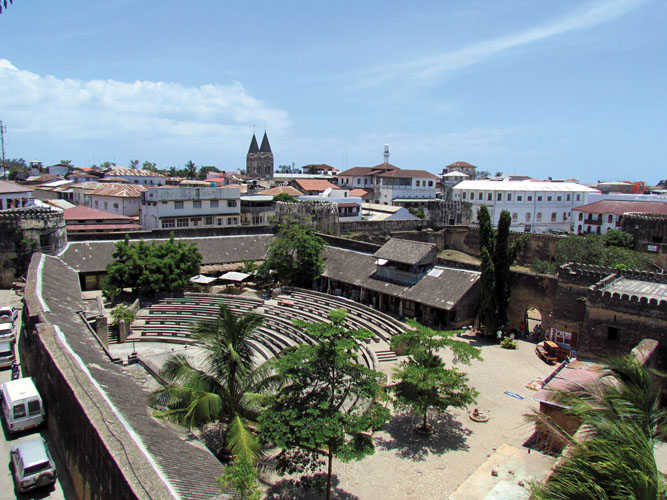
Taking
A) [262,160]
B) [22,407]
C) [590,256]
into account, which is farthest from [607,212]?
[262,160]

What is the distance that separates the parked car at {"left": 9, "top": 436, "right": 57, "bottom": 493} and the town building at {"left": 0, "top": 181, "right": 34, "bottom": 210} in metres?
35.5

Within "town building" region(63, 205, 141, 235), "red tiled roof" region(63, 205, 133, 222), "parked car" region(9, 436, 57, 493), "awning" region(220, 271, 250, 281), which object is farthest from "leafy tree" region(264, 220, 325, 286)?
"red tiled roof" region(63, 205, 133, 222)

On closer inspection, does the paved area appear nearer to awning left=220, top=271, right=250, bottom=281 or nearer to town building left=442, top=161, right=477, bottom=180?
awning left=220, top=271, right=250, bottom=281

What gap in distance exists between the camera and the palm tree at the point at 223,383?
11938 mm

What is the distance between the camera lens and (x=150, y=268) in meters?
28.5

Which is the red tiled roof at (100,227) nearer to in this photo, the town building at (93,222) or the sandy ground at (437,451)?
the town building at (93,222)

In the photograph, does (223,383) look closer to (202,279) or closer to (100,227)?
(202,279)

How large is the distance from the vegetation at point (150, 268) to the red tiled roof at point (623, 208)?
165 feet

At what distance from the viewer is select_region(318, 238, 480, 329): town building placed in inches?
1026

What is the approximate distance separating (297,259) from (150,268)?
9743 millimetres

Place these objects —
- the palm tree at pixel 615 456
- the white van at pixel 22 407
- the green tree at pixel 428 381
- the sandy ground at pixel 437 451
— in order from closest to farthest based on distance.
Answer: the palm tree at pixel 615 456
the sandy ground at pixel 437 451
the white van at pixel 22 407
the green tree at pixel 428 381

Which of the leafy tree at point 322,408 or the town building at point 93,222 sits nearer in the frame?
the leafy tree at point 322,408

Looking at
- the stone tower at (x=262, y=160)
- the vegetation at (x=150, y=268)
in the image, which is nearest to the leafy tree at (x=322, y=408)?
the vegetation at (x=150, y=268)

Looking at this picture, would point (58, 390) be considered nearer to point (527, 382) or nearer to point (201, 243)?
point (527, 382)
